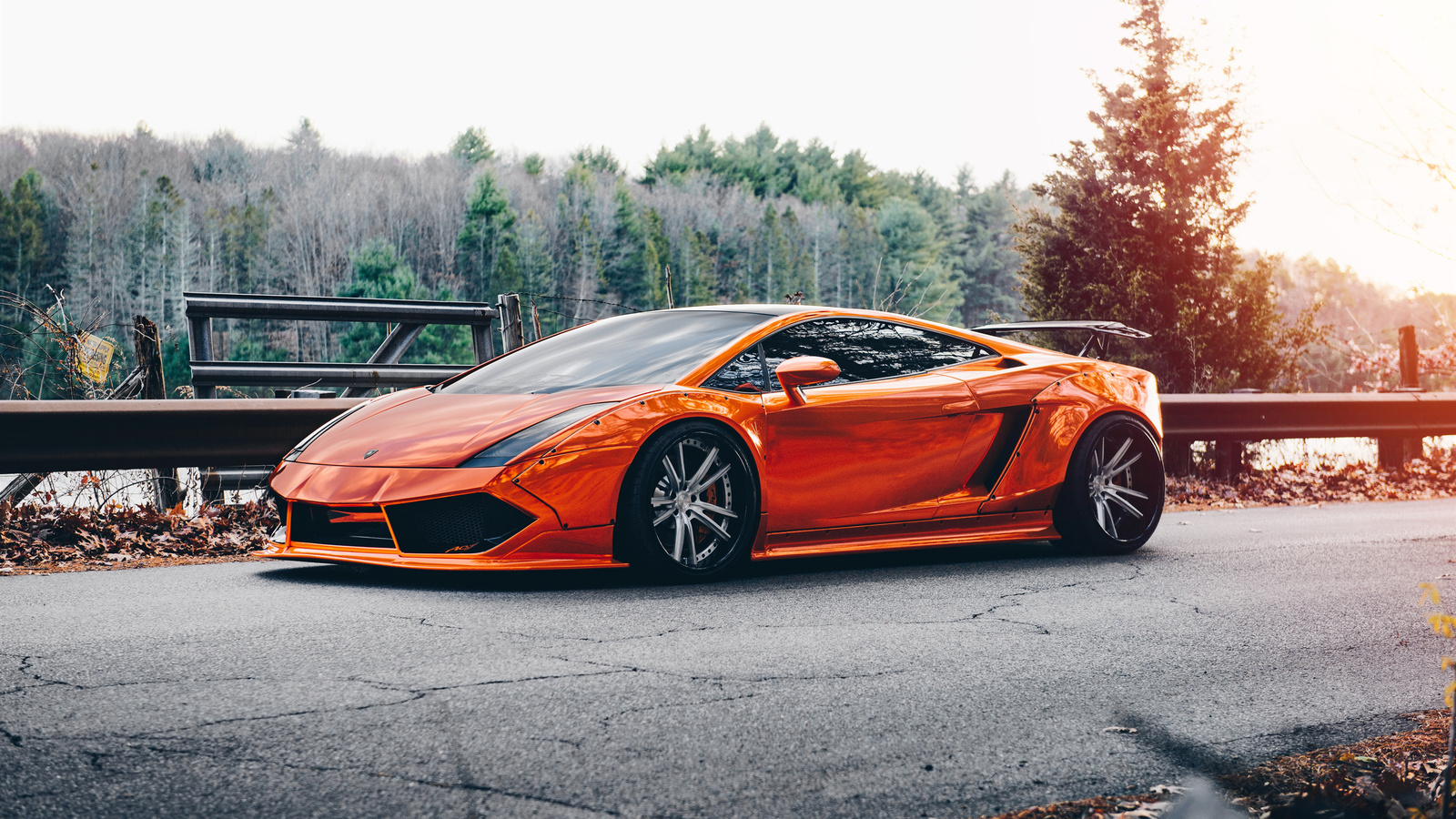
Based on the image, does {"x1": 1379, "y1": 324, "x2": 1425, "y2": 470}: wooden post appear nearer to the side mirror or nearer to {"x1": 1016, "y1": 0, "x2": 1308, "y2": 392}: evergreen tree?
the side mirror

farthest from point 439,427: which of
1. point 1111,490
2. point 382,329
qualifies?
point 382,329

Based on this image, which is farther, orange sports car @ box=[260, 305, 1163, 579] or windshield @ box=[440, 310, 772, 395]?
windshield @ box=[440, 310, 772, 395]

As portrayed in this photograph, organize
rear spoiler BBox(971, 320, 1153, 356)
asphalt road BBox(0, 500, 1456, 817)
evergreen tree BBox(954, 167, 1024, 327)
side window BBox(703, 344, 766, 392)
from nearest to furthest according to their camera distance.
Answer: asphalt road BBox(0, 500, 1456, 817)
side window BBox(703, 344, 766, 392)
rear spoiler BBox(971, 320, 1153, 356)
evergreen tree BBox(954, 167, 1024, 327)

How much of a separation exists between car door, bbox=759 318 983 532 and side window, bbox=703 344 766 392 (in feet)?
0.14

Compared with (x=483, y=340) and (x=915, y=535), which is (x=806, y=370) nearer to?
(x=915, y=535)

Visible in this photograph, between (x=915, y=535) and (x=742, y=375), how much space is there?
3.77ft

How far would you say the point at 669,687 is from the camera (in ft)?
11.2

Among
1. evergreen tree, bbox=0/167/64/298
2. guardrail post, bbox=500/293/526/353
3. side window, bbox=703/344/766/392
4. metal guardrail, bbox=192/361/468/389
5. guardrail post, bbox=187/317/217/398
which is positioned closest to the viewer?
side window, bbox=703/344/766/392

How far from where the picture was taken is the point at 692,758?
279 cm

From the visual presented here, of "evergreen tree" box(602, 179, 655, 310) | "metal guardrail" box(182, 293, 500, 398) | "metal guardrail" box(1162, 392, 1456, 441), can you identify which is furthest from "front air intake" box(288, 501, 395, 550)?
"evergreen tree" box(602, 179, 655, 310)

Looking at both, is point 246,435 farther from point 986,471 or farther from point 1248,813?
point 1248,813

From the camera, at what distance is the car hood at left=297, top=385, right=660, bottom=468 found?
488 centimetres

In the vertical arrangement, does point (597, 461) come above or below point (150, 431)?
below

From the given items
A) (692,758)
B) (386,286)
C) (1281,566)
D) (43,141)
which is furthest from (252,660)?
(43,141)
